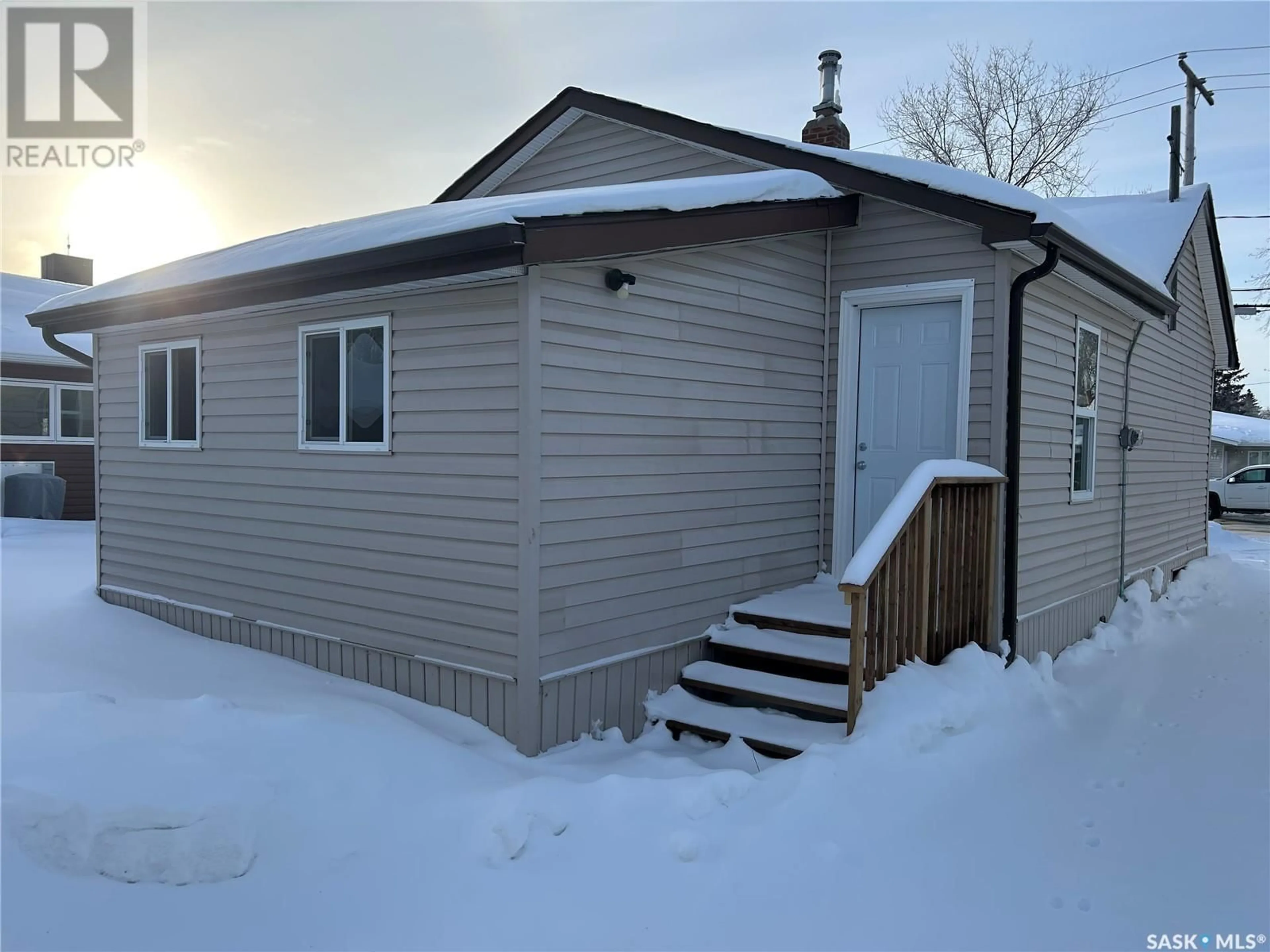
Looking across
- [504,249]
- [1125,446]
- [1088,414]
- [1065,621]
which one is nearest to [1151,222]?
[1125,446]

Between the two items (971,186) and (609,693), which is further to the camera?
(971,186)

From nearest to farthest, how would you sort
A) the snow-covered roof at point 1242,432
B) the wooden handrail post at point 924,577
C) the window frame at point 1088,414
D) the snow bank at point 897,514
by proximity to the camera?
the snow bank at point 897,514 < the wooden handrail post at point 924,577 < the window frame at point 1088,414 < the snow-covered roof at point 1242,432

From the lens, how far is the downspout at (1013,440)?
6.16 metres

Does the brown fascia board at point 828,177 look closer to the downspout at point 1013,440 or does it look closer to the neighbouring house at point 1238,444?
the downspout at point 1013,440

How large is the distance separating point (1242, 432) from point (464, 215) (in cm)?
3831

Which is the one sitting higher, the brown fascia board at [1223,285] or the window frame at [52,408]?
the brown fascia board at [1223,285]

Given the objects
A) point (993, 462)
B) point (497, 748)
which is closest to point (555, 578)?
point (497, 748)

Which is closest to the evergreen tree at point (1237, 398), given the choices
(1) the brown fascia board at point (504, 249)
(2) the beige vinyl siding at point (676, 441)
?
(2) the beige vinyl siding at point (676, 441)

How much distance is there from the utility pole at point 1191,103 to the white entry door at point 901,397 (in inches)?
800

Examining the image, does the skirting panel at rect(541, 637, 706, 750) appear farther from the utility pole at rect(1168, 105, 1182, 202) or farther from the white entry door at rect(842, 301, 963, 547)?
the utility pole at rect(1168, 105, 1182, 202)

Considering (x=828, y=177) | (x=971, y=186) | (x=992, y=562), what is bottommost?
(x=992, y=562)

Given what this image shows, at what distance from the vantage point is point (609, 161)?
866 cm

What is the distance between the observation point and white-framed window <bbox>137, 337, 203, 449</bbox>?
23.4 ft

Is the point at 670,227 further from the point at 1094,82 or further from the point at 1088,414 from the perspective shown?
the point at 1094,82
